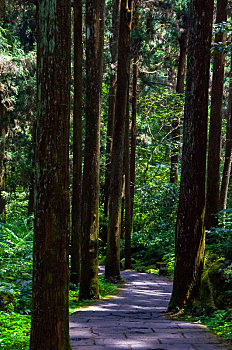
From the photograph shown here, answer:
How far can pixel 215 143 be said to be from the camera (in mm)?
15016

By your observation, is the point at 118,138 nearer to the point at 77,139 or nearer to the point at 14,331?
the point at 77,139

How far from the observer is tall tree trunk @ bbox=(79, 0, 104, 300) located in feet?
33.0

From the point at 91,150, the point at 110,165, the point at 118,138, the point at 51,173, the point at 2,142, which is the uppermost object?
the point at 118,138

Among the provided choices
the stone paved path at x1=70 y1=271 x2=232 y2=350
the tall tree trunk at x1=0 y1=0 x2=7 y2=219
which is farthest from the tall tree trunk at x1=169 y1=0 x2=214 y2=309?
the tall tree trunk at x1=0 y1=0 x2=7 y2=219

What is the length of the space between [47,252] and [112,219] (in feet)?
33.9

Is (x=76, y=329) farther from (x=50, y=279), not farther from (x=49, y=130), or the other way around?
(x=49, y=130)

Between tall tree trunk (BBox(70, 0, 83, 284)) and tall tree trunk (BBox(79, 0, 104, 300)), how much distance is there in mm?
2139

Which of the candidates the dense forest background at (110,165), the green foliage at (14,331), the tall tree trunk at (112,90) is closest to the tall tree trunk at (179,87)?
the dense forest background at (110,165)

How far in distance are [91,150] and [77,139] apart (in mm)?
2564

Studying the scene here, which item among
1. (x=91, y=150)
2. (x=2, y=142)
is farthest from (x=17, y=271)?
(x=2, y=142)

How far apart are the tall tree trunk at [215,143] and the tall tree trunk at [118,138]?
10.7 ft

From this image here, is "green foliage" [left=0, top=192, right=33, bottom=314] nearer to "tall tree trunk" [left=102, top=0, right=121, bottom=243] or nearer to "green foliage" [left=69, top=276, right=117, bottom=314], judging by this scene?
"green foliage" [left=69, top=276, right=117, bottom=314]

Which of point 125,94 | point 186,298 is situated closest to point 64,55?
point 186,298

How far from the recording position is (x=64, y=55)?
412 centimetres
